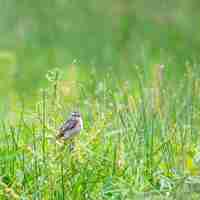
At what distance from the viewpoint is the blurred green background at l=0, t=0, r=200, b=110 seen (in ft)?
46.6

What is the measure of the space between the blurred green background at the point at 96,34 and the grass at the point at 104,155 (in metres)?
6.96

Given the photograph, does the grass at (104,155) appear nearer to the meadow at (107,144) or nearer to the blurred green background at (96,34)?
the meadow at (107,144)

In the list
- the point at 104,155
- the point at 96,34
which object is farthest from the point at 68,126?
the point at 96,34

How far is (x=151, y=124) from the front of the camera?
633 cm

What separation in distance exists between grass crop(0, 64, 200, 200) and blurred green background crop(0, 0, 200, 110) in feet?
22.8

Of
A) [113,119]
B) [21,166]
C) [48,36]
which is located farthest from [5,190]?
[48,36]

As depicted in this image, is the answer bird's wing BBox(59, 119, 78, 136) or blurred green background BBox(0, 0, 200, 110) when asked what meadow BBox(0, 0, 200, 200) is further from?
blurred green background BBox(0, 0, 200, 110)

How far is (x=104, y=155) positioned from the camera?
5867 mm

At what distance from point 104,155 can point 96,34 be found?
9277mm

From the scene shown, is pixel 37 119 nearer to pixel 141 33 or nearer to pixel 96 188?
pixel 96 188

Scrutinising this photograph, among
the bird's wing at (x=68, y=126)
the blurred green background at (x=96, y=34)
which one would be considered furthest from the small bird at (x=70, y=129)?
the blurred green background at (x=96, y=34)

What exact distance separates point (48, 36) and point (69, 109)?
855cm

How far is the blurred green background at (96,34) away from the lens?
46.6ft

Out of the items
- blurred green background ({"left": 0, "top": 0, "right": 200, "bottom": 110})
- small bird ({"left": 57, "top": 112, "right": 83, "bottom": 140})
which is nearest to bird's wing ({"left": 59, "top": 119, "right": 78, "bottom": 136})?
small bird ({"left": 57, "top": 112, "right": 83, "bottom": 140})
